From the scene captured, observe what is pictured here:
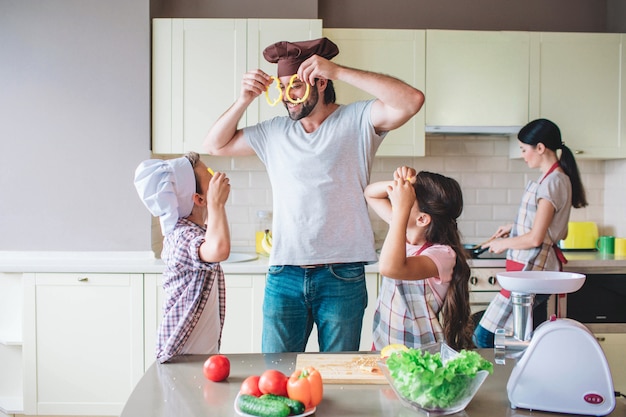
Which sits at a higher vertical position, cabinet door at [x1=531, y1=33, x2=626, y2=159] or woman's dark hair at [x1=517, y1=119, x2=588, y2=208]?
cabinet door at [x1=531, y1=33, x2=626, y2=159]

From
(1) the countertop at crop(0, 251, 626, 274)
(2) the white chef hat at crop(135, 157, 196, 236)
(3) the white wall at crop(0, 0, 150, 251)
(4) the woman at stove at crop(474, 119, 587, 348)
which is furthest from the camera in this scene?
(3) the white wall at crop(0, 0, 150, 251)

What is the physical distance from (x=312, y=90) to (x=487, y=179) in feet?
7.40

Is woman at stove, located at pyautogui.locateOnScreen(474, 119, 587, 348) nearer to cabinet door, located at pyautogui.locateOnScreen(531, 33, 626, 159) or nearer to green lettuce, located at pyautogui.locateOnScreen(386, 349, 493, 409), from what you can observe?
cabinet door, located at pyautogui.locateOnScreen(531, 33, 626, 159)

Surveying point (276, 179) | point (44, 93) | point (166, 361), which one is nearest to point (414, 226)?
point (276, 179)

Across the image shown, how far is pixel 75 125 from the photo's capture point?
381cm

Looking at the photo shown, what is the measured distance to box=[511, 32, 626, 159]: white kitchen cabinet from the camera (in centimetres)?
402

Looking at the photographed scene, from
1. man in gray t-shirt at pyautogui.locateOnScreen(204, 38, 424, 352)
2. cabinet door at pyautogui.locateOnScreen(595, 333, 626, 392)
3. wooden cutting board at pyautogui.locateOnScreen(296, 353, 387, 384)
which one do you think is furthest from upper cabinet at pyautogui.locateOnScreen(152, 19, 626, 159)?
wooden cutting board at pyautogui.locateOnScreen(296, 353, 387, 384)

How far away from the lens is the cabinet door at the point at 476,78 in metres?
3.97

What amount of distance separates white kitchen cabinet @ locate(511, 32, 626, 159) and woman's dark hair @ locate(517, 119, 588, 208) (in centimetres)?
51

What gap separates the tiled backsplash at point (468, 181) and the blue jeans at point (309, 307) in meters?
1.89

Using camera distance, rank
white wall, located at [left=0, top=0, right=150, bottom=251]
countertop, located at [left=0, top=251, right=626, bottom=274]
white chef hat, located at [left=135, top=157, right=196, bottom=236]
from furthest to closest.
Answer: white wall, located at [left=0, top=0, right=150, bottom=251]
countertop, located at [left=0, top=251, right=626, bottom=274]
white chef hat, located at [left=135, top=157, right=196, bottom=236]

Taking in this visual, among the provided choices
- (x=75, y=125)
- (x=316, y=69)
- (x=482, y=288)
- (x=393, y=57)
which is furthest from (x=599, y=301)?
(x=75, y=125)

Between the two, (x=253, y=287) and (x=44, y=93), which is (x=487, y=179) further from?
(x=44, y=93)

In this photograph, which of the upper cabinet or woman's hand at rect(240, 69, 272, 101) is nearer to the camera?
woman's hand at rect(240, 69, 272, 101)
